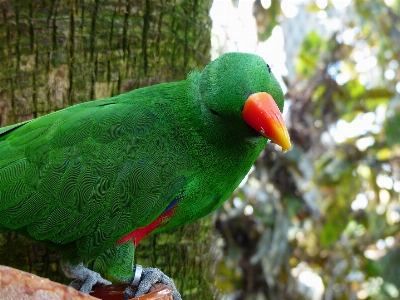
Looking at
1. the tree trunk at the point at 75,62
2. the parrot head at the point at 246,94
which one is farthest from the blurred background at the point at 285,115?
the parrot head at the point at 246,94

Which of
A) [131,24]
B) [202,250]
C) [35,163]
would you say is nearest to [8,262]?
[35,163]

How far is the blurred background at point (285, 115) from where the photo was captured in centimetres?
206

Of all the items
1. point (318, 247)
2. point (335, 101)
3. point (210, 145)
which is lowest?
point (318, 247)

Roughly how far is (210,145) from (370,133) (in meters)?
2.67

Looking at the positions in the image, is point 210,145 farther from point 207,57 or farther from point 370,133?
point 370,133

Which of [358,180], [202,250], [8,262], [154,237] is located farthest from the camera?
[358,180]

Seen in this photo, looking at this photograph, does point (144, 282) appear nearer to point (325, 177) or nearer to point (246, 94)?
point (246, 94)

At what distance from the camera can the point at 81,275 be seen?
1.87 metres

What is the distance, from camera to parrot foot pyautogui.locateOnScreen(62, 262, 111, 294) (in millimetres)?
1845

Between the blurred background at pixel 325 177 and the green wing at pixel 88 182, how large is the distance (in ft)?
5.95

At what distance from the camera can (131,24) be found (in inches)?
83.2

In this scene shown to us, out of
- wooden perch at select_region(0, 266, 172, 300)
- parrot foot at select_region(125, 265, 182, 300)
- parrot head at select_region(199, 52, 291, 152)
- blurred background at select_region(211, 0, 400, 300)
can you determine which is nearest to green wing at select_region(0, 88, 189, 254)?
parrot foot at select_region(125, 265, 182, 300)

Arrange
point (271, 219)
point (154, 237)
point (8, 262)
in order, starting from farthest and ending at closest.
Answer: point (271, 219), point (154, 237), point (8, 262)

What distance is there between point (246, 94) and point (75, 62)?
0.85 meters
